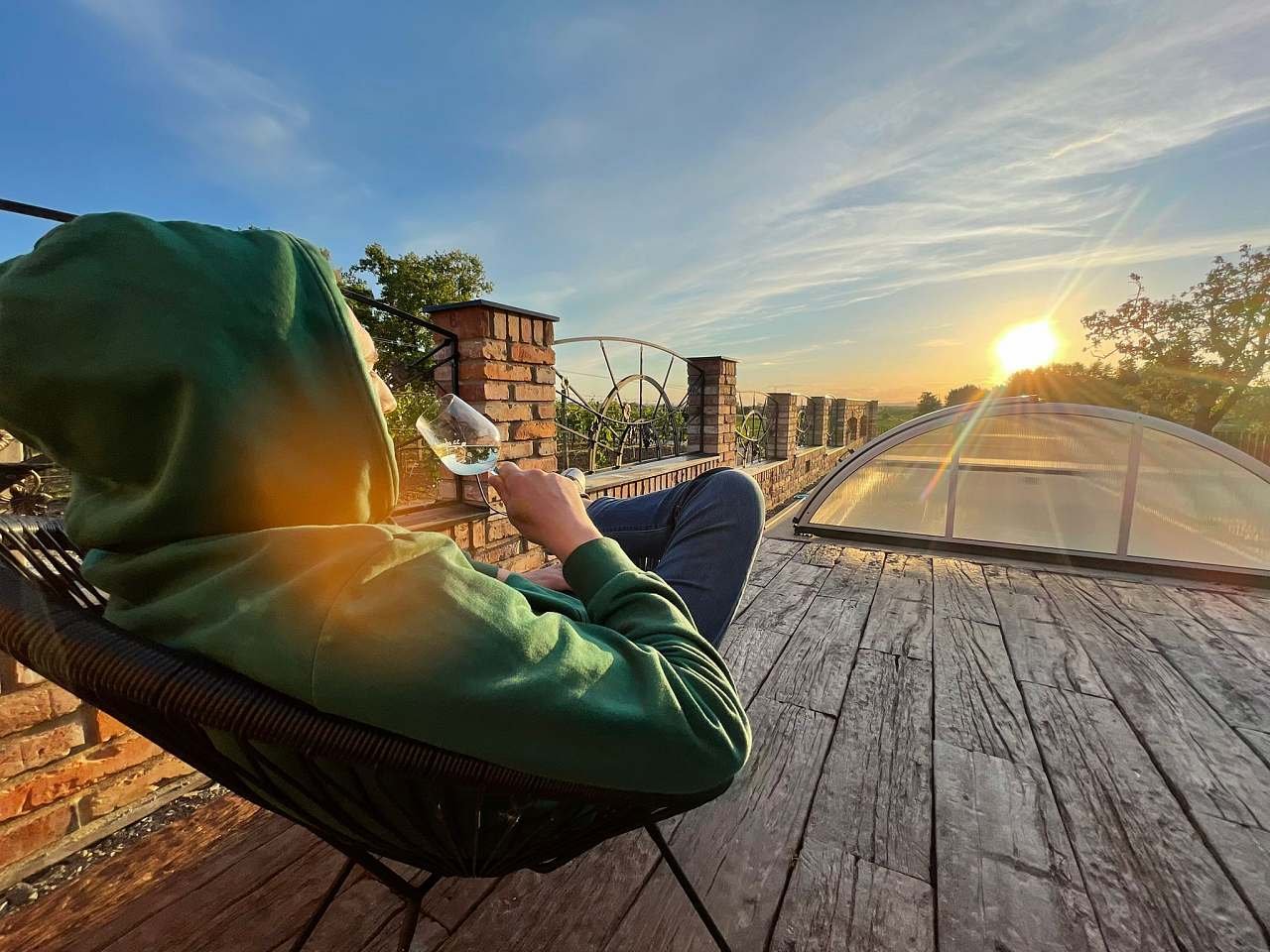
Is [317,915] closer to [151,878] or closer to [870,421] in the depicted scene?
[151,878]

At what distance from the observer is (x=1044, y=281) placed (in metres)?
6.89

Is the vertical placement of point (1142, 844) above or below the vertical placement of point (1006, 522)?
below

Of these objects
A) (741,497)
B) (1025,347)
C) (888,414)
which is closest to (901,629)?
(741,497)

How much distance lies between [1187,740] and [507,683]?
7.28ft

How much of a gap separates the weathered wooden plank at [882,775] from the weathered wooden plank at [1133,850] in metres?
0.32

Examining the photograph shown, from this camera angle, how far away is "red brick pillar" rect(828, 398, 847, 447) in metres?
11.2

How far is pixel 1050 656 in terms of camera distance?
2.01 metres

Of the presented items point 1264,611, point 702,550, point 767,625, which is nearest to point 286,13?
point 702,550

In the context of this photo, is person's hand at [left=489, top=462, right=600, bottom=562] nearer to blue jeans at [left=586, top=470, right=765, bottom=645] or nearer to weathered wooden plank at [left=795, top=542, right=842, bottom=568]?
blue jeans at [left=586, top=470, right=765, bottom=645]

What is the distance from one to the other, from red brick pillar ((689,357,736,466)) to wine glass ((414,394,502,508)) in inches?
164

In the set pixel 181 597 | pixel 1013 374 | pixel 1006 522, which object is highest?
pixel 1013 374

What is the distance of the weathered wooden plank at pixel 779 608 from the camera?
2.33 metres

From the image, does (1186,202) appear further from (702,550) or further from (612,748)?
(612,748)

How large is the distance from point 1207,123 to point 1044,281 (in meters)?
2.03
